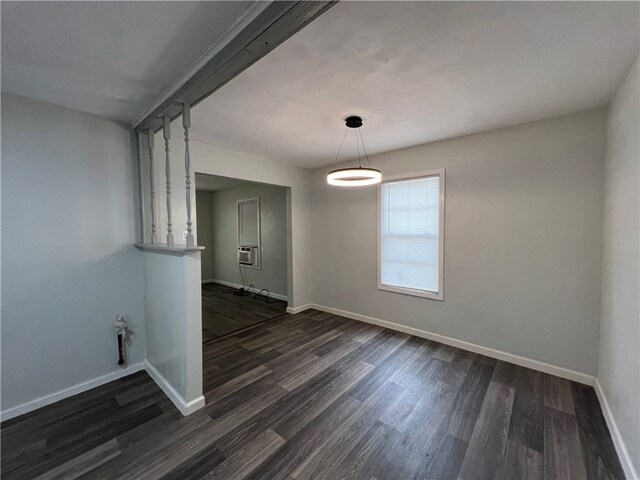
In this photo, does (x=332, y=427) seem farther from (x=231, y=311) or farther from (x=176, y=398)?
(x=231, y=311)

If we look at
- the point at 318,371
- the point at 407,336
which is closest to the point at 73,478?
the point at 318,371

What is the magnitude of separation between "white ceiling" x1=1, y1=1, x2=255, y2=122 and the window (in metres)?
2.70

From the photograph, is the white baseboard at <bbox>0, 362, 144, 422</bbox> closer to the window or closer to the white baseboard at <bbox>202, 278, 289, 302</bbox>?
the white baseboard at <bbox>202, 278, 289, 302</bbox>

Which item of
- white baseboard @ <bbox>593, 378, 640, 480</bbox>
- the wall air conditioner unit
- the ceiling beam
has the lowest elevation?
white baseboard @ <bbox>593, 378, 640, 480</bbox>

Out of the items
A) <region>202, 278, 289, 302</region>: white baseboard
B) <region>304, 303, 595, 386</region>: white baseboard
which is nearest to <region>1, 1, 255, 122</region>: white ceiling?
<region>304, 303, 595, 386</region>: white baseboard

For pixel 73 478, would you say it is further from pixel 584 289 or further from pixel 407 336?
pixel 584 289

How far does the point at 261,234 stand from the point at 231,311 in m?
1.81

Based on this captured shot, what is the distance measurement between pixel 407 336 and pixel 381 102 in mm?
2789

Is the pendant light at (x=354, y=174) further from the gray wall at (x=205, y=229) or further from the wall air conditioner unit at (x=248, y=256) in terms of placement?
the gray wall at (x=205, y=229)

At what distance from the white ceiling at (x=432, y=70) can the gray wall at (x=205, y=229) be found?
14.1 feet

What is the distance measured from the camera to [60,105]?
7.05ft

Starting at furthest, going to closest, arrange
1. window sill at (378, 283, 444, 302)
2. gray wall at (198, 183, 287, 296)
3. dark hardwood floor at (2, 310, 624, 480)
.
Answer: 1. gray wall at (198, 183, 287, 296)
2. window sill at (378, 283, 444, 302)
3. dark hardwood floor at (2, 310, 624, 480)

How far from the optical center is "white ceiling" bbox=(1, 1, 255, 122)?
1236 millimetres

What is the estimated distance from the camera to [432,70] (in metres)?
1.72
